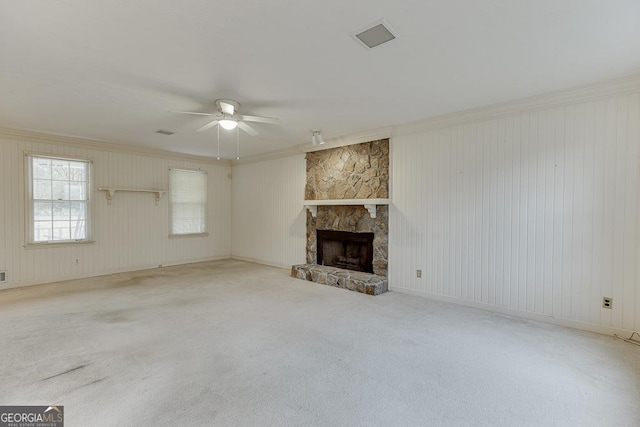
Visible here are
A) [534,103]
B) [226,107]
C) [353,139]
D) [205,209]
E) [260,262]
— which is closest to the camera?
[226,107]

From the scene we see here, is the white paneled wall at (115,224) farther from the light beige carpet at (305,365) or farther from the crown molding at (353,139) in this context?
the crown molding at (353,139)

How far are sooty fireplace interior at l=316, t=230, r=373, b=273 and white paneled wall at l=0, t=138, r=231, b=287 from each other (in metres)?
3.15

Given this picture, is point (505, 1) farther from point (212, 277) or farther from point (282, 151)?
point (212, 277)

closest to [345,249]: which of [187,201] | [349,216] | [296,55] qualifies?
[349,216]

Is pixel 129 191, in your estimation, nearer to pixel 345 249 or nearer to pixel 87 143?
pixel 87 143

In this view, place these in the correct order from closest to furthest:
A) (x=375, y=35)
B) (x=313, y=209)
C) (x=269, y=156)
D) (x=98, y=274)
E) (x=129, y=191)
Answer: (x=375, y=35) < (x=98, y=274) < (x=313, y=209) < (x=129, y=191) < (x=269, y=156)

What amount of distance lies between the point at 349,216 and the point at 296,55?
127 inches

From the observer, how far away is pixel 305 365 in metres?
2.40

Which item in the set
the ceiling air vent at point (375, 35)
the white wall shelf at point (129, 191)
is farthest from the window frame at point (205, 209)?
the ceiling air vent at point (375, 35)

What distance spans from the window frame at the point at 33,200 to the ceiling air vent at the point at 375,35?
219 inches

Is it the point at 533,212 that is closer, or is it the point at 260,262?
the point at 533,212

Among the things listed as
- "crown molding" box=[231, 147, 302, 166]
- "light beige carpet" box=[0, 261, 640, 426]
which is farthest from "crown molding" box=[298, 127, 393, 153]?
"light beige carpet" box=[0, 261, 640, 426]

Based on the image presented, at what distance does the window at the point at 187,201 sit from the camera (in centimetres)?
674

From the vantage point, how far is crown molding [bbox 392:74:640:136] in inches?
117
